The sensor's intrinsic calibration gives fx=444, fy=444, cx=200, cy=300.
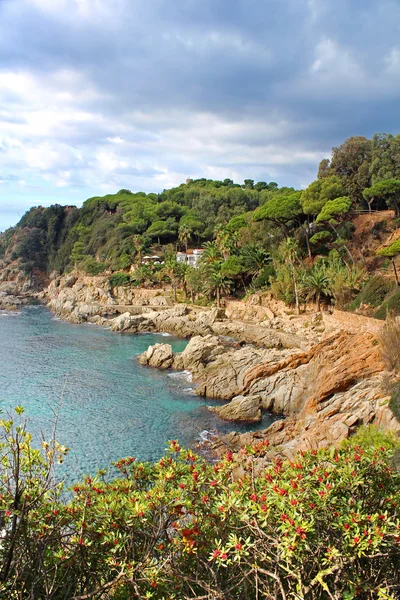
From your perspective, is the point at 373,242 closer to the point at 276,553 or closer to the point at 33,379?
the point at 33,379

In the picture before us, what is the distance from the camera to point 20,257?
342ft

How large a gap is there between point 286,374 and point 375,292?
1544 cm

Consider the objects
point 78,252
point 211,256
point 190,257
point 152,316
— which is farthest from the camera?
point 78,252

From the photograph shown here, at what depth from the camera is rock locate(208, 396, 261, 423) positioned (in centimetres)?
2325

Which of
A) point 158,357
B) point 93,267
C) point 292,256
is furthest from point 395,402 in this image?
point 93,267

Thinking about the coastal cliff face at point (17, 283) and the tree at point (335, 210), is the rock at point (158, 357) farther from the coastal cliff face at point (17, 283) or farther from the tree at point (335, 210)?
the coastal cliff face at point (17, 283)

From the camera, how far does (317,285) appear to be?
44.8 meters

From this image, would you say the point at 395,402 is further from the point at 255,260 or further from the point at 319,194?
the point at 319,194

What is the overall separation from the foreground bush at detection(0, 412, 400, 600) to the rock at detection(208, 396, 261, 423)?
17.1 metres

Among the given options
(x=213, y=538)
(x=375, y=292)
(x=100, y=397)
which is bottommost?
(x=100, y=397)

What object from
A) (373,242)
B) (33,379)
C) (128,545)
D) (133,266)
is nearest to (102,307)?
(133,266)

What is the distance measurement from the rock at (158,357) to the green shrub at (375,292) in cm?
1643

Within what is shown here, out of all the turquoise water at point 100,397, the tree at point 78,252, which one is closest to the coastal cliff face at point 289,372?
the turquoise water at point 100,397

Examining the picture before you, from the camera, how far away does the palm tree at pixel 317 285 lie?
44.5 meters
